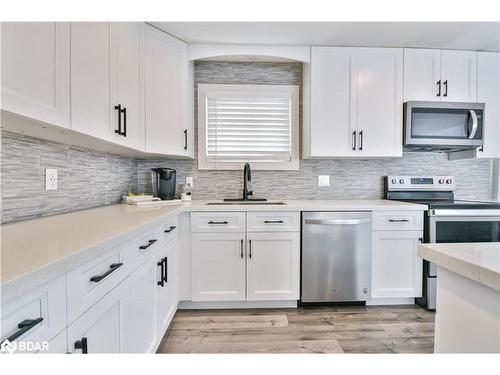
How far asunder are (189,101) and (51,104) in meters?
1.53

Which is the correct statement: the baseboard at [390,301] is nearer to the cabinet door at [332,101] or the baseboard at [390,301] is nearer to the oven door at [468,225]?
the oven door at [468,225]

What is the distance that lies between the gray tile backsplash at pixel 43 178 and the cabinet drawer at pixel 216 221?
2.37 ft

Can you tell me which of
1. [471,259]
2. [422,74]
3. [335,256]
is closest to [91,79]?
[471,259]

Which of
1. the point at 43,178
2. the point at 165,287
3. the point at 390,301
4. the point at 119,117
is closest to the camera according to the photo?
the point at 43,178

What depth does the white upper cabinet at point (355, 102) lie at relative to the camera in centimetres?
237

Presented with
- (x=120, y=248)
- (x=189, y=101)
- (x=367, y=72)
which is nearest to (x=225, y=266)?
(x=120, y=248)

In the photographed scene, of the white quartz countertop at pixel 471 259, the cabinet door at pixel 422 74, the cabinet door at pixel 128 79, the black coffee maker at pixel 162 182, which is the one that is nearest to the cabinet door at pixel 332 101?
the cabinet door at pixel 422 74

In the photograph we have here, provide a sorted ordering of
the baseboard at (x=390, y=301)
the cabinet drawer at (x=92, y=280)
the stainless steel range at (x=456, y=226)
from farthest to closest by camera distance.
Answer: the baseboard at (x=390, y=301), the stainless steel range at (x=456, y=226), the cabinet drawer at (x=92, y=280)

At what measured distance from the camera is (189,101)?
2.43 meters

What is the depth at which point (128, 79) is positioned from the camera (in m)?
1.69

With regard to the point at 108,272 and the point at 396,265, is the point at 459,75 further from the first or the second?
the point at 108,272

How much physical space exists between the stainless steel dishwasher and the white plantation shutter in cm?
86

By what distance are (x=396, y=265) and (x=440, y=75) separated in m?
1.83
